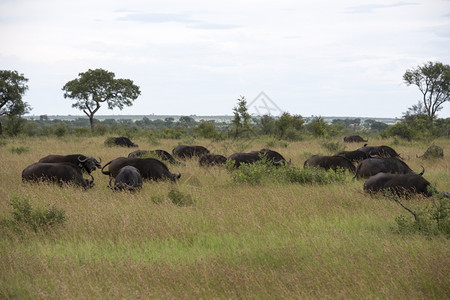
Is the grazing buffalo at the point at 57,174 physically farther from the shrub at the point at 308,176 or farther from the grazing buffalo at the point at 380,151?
the grazing buffalo at the point at 380,151

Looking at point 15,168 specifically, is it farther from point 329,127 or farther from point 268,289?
point 329,127

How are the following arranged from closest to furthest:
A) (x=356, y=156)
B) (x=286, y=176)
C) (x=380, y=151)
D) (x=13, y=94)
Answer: (x=286, y=176), (x=356, y=156), (x=380, y=151), (x=13, y=94)

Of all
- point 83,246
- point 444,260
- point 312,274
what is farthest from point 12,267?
point 444,260

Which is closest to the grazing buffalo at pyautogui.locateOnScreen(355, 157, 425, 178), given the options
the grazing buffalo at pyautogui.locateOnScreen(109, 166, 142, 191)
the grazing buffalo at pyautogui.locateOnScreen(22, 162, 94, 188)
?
the grazing buffalo at pyautogui.locateOnScreen(109, 166, 142, 191)

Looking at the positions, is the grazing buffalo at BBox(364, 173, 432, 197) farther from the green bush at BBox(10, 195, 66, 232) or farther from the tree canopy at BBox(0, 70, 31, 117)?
the tree canopy at BBox(0, 70, 31, 117)

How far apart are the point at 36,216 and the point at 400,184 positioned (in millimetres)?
7689

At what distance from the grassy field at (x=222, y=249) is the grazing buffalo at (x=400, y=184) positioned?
0.34 metres

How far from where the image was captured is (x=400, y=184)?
9.34 m

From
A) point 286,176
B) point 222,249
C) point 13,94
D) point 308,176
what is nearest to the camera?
point 222,249

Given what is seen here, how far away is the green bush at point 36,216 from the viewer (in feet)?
23.6

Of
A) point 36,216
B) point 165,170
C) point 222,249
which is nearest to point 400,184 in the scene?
point 222,249

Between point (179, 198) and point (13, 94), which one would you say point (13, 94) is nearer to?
point (13, 94)

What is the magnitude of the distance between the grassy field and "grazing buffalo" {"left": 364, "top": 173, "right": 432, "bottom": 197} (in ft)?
1.11

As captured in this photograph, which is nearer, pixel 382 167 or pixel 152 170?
pixel 152 170
